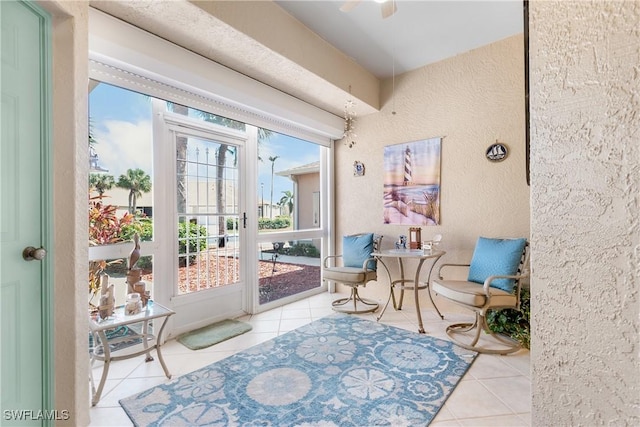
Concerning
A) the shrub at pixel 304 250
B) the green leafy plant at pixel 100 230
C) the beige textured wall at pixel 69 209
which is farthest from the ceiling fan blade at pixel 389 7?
the shrub at pixel 304 250

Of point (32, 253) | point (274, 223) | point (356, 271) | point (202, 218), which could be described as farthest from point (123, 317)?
point (356, 271)

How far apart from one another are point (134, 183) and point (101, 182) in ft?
0.76

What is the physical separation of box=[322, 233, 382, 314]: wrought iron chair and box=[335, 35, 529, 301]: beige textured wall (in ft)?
1.06

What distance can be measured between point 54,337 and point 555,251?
6.65 feet

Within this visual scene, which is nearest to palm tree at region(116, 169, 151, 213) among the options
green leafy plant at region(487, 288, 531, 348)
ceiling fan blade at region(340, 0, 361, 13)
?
ceiling fan blade at region(340, 0, 361, 13)

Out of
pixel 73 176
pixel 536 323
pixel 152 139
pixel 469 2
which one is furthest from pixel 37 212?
pixel 469 2

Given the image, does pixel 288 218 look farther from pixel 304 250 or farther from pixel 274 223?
pixel 304 250

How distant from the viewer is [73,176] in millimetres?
1409

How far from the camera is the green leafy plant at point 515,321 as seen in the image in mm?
2467

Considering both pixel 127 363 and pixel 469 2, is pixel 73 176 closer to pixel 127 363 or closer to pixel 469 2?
pixel 127 363

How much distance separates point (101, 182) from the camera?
2.28 meters

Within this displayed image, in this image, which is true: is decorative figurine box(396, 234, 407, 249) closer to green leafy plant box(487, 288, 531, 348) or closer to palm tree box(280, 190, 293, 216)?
green leafy plant box(487, 288, 531, 348)

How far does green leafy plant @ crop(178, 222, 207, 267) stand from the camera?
2.82 m

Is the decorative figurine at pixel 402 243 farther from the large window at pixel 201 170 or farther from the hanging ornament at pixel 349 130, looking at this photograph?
the hanging ornament at pixel 349 130
